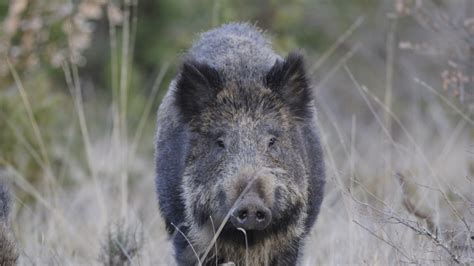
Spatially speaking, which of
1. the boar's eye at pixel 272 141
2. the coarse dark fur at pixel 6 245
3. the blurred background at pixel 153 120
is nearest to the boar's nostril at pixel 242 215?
the blurred background at pixel 153 120

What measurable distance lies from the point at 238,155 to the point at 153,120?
7665 mm

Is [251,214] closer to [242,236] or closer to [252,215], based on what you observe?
[252,215]

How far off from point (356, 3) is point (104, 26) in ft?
13.5

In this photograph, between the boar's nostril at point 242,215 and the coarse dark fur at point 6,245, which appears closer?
the boar's nostril at point 242,215

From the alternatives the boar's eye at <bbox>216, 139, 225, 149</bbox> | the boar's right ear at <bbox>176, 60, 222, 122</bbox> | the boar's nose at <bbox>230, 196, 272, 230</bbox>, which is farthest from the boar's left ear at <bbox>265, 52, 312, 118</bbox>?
the boar's nose at <bbox>230, 196, 272, 230</bbox>

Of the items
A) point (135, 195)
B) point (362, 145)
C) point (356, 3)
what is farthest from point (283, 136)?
point (356, 3)

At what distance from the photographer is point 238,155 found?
16.0ft

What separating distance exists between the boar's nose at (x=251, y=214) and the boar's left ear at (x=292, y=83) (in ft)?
3.28

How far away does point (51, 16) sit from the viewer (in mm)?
8594

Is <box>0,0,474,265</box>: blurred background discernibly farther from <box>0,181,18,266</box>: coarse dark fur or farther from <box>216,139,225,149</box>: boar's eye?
<box>216,139,225,149</box>: boar's eye

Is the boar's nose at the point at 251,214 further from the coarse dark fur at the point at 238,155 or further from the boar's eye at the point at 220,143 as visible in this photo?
the boar's eye at the point at 220,143

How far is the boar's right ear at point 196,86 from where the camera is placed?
17.3ft

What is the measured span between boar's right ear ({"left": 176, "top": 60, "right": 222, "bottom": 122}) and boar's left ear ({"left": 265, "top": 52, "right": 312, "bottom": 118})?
0.95ft

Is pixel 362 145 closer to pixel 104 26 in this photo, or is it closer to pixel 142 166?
pixel 142 166
